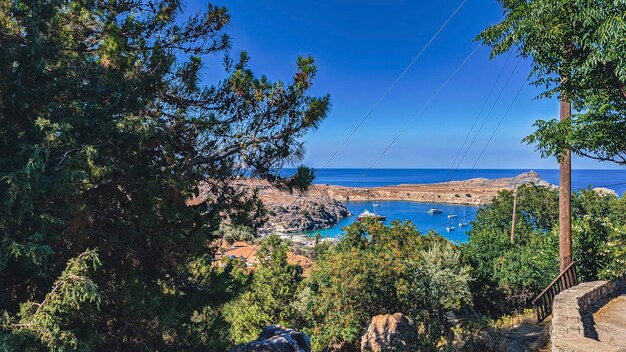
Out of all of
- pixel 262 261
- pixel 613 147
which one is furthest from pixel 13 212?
pixel 262 261

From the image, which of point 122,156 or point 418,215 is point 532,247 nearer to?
point 122,156

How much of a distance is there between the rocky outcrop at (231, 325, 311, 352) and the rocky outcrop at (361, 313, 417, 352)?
3.02 m

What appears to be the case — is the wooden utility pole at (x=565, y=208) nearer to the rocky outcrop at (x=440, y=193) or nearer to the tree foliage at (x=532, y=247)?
the tree foliage at (x=532, y=247)

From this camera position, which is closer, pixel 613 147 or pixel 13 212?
pixel 13 212

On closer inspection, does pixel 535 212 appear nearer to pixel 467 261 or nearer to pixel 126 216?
pixel 467 261

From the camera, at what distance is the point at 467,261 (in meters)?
15.3

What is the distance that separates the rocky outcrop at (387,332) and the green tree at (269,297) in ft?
19.6

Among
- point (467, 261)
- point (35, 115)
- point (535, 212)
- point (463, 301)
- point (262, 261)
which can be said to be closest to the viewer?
point (35, 115)

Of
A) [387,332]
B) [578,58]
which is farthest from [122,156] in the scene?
[387,332]

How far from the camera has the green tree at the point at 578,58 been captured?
161 inches

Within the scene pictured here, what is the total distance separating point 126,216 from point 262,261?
13.4 m

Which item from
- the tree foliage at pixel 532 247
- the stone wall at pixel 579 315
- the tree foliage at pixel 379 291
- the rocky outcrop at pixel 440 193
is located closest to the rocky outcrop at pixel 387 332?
the tree foliage at pixel 379 291

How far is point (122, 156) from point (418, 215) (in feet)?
253

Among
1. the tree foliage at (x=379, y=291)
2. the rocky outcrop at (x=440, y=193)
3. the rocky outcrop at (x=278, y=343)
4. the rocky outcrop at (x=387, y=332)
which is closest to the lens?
the rocky outcrop at (x=278, y=343)
